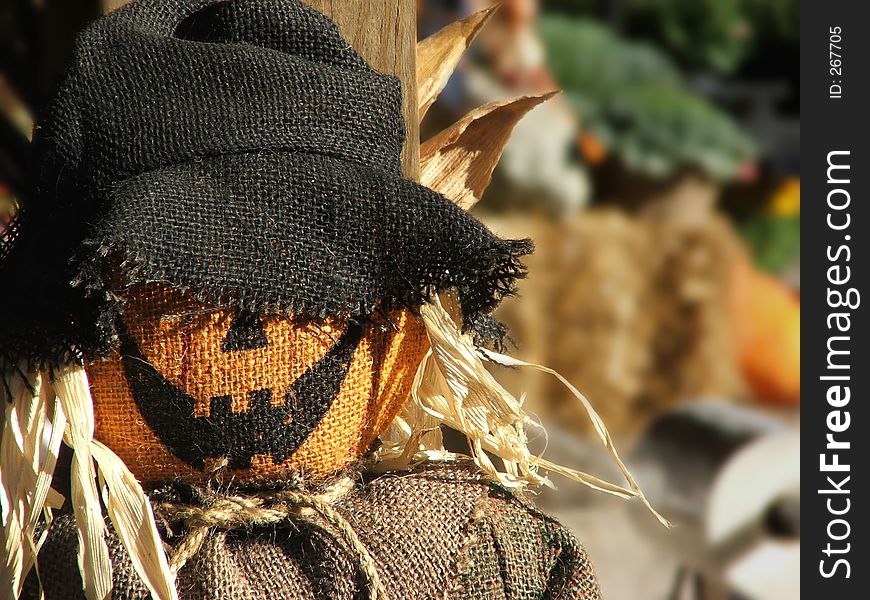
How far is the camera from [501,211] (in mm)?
2492

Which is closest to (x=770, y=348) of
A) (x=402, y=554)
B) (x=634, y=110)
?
(x=634, y=110)

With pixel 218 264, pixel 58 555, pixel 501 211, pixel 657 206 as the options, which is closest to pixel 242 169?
pixel 218 264

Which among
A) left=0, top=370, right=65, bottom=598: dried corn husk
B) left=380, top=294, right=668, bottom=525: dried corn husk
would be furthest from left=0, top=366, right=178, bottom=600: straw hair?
left=380, top=294, right=668, bottom=525: dried corn husk

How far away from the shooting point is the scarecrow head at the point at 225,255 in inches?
27.0

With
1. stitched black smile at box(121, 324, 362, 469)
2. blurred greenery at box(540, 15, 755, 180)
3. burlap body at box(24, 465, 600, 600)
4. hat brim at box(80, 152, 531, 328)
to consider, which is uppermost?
blurred greenery at box(540, 15, 755, 180)

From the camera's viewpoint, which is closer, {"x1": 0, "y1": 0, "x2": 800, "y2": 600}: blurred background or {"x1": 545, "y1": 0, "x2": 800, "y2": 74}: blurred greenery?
{"x1": 0, "y1": 0, "x2": 800, "y2": 600}: blurred background

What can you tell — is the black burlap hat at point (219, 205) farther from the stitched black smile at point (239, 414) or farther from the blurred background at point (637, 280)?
the blurred background at point (637, 280)

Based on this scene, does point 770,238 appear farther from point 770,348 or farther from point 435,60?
point 435,60

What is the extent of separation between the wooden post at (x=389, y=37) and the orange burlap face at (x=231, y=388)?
228 mm

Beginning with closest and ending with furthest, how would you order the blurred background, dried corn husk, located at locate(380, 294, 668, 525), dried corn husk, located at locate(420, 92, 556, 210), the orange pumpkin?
dried corn husk, located at locate(380, 294, 668, 525) → dried corn husk, located at locate(420, 92, 556, 210) → the blurred background → the orange pumpkin

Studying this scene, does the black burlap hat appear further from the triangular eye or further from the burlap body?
the burlap body

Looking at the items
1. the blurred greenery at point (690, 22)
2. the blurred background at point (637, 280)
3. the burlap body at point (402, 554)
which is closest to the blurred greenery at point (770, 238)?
the blurred background at point (637, 280)

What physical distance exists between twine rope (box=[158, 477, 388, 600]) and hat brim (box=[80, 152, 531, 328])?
6.2 inches

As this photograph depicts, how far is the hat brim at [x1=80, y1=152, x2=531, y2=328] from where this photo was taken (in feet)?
2.22
